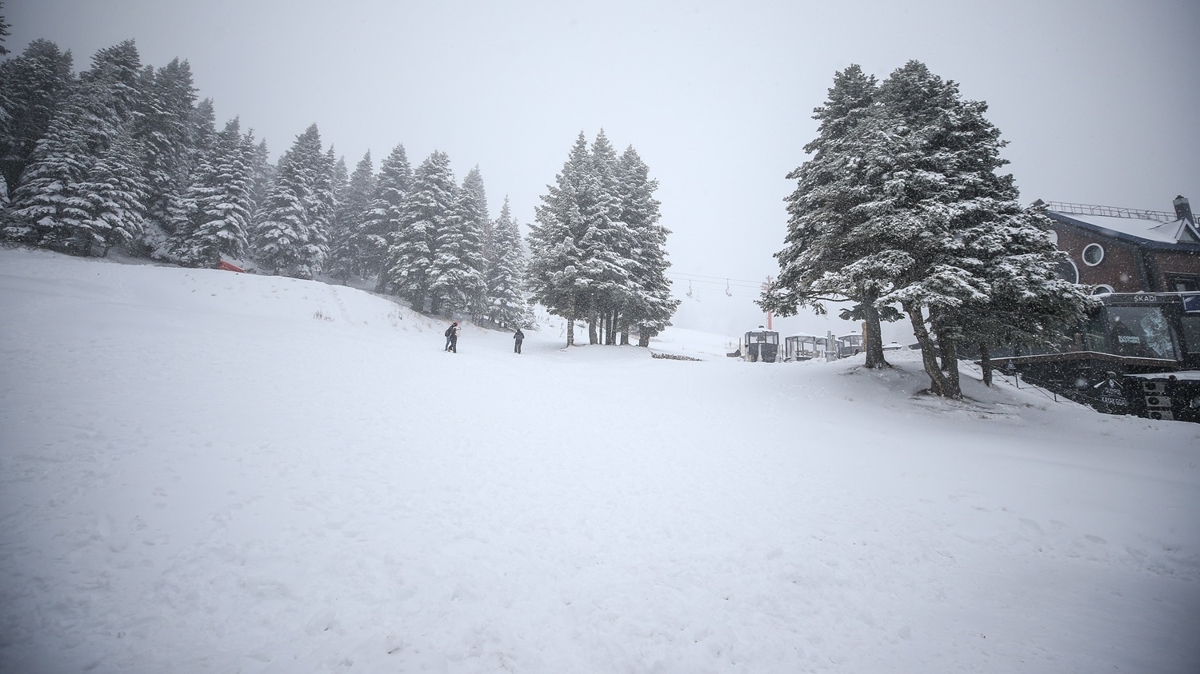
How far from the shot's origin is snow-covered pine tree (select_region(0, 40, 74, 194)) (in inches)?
1013

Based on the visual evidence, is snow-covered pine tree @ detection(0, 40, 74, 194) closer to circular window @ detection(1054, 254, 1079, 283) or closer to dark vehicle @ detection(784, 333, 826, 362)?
dark vehicle @ detection(784, 333, 826, 362)

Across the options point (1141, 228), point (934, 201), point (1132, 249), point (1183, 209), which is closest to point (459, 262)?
point (934, 201)

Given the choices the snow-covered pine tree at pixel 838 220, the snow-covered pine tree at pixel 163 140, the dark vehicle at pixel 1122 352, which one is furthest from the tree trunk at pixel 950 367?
the snow-covered pine tree at pixel 163 140

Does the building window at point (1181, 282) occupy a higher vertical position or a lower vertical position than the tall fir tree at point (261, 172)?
lower

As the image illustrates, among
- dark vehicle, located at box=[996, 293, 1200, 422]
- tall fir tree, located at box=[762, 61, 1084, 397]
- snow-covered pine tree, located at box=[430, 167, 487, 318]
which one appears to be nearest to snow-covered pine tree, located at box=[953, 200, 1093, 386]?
tall fir tree, located at box=[762, 61, 1084, 397]

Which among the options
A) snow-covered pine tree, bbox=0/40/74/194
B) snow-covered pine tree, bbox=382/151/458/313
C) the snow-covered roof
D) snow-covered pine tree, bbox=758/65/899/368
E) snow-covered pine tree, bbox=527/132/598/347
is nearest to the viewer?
snow-covered pine tree, bbox=758/65/899/368

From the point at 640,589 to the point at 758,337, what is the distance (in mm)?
34597

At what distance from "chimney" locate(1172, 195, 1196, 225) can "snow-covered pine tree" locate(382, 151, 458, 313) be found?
5160 centimetres

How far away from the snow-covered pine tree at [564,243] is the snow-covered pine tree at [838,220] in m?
11.3

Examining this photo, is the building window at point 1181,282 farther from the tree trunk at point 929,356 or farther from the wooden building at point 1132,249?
the tree trunk at point 929,356

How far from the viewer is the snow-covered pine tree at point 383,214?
118 feet

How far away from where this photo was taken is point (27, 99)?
88.1 ft

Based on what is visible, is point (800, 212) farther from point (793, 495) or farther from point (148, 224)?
point (148, 224)

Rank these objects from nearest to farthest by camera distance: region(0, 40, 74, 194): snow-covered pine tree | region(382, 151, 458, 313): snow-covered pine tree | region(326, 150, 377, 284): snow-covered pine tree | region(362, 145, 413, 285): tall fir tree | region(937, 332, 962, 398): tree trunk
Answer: region(937, 332, 962, 398): tree trunk < region(0, 40, 74, 194): snow-covered pine tree < region(382, 151, 458, 313): snow-covered pine tree < region(362, 145, 413, 285): tall fir tree < region(326, 150, 377, 284): snow-covered pine tree
